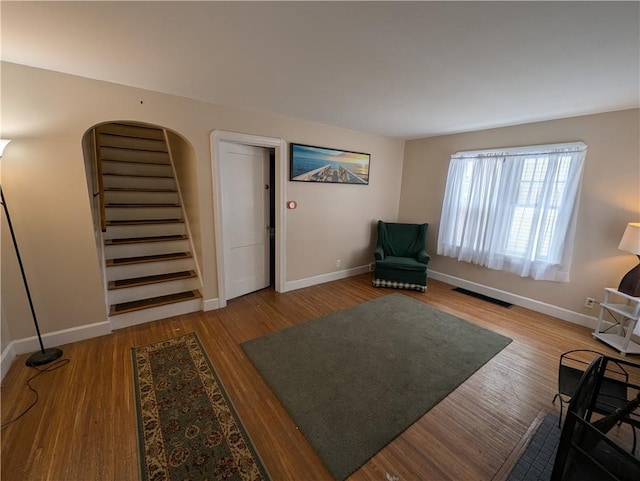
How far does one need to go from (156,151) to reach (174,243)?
73.9 inches

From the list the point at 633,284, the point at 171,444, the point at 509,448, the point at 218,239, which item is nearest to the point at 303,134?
the point at 218,239

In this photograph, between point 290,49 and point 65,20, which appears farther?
point 290,49

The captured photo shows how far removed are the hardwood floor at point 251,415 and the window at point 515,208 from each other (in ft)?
3.33

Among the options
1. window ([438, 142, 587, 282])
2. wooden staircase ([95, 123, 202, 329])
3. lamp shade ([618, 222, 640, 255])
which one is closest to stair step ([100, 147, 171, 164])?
wooden staircase ([95, 123, 202, 329])

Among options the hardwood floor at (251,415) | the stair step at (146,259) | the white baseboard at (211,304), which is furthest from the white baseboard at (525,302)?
the stair step at (146,259)

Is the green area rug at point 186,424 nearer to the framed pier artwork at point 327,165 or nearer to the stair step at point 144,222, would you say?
the stair step at point 144,222

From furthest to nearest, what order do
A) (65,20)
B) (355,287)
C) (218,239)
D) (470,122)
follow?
(355,287)
(470,122)
(218,239)
(65,20)

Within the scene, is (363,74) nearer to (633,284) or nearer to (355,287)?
(355,287)

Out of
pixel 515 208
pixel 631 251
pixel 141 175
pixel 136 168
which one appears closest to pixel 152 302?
pixel 141 175

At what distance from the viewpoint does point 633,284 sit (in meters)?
2.59

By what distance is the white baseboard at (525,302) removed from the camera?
10.3ft

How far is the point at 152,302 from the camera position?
300cm

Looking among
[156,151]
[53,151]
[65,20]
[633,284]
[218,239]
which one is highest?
[65,20]

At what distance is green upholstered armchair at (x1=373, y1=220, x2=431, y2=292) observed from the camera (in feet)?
13.3
